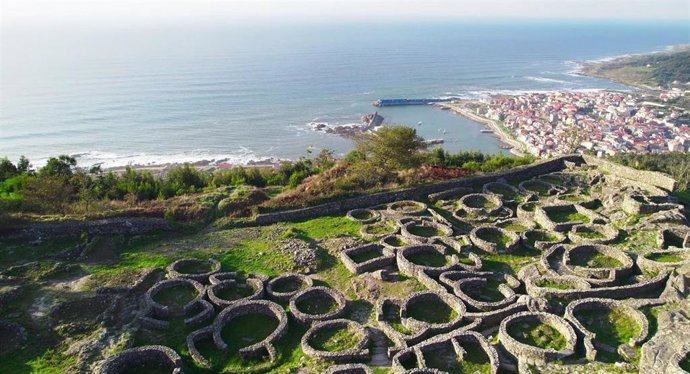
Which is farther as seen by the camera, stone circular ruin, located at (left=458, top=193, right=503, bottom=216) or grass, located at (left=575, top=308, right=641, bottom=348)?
stone circular ruin, located at (left=458, top=193, right=503, bottom=216)

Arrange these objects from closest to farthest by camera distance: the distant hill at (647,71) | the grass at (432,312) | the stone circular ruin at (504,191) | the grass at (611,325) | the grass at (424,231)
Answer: the grass at (611,325) < the grass at (432,312) < the grass at (424,231) < the stone circular ruin at (504,191) < the distant hill at (647,71)

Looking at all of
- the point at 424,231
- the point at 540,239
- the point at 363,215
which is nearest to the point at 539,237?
the point at 540,239

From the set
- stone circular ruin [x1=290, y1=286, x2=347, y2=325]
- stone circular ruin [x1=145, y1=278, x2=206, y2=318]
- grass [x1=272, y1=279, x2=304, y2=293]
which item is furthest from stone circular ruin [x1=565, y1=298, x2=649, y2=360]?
stone circular ruin [x1=145, y1=278, x2=206, y2=318]

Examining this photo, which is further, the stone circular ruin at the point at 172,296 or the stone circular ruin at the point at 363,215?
the stone circular ruin at the point at 363,215

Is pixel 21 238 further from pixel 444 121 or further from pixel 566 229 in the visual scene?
pixel 444 121

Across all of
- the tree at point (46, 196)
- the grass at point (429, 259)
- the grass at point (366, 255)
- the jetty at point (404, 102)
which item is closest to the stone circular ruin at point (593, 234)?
the grass at point (429, 259)

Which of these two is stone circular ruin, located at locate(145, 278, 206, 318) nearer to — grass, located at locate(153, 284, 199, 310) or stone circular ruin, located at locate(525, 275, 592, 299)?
grass, located at locate(153, 284, 199, 310)

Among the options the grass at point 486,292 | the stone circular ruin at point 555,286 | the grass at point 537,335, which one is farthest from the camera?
the grass at point 486,292

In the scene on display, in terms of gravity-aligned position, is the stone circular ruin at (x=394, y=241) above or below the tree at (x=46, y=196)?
below

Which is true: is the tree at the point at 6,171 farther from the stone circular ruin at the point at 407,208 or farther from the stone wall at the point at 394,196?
the stone circular ruin at the point at 407,208
